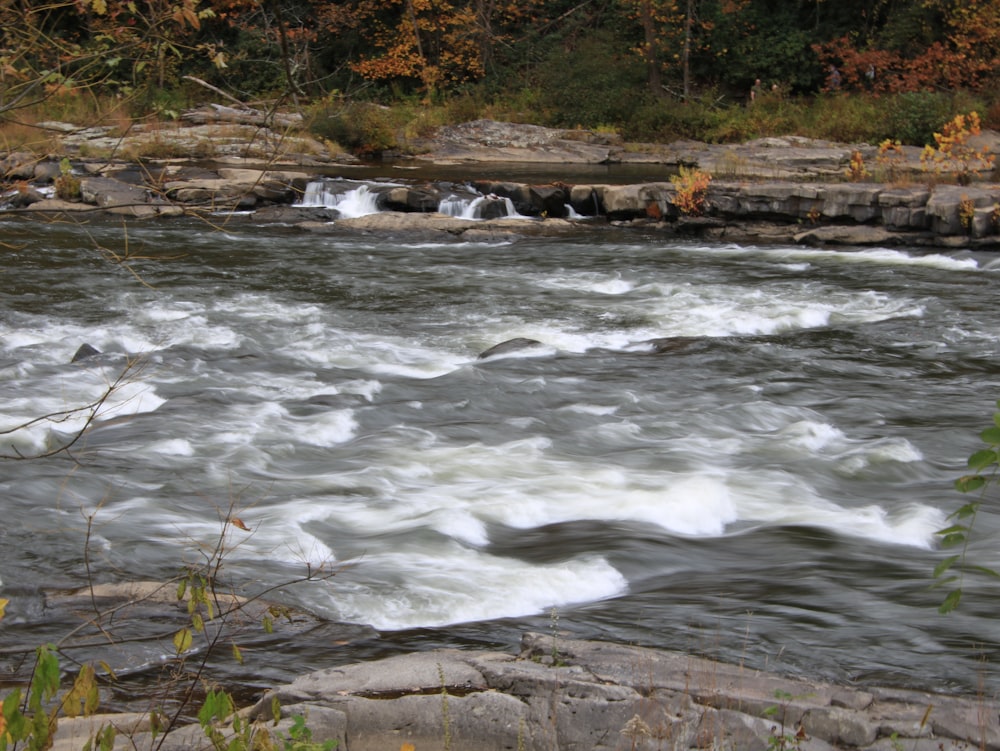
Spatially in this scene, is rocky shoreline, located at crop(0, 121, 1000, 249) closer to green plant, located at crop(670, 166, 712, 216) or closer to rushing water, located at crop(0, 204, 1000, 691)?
green plant, located at crop(670, 166, 712, 216)

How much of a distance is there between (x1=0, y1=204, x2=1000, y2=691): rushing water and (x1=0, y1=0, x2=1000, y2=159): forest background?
14086mm

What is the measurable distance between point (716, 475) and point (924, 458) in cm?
153

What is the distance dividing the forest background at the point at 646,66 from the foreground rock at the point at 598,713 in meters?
22.7

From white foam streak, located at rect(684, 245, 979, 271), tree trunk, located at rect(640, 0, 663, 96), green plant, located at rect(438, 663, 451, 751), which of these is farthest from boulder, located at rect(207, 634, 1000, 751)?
tree trunk, located at rect(640, 0, 663, 96)

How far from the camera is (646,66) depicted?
3197 cm

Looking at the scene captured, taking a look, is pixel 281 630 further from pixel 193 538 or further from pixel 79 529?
pixel 79 529

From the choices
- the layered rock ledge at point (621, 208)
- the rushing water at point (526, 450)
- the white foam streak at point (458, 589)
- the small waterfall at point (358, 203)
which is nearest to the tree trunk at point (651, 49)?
the layered rock ledge at point (621, 208)

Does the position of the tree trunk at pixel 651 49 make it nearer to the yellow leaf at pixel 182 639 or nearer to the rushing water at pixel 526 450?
the rushing water at pixel 526 450

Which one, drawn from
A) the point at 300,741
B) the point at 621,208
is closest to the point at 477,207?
the point at 621,208

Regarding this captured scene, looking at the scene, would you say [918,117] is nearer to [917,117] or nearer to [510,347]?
[917,117]

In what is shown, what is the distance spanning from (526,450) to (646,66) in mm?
26684

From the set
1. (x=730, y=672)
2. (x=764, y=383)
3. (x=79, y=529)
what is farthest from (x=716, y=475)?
(x=79, y=529)

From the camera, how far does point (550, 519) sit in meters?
6.18

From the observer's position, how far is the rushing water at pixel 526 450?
4.88m
